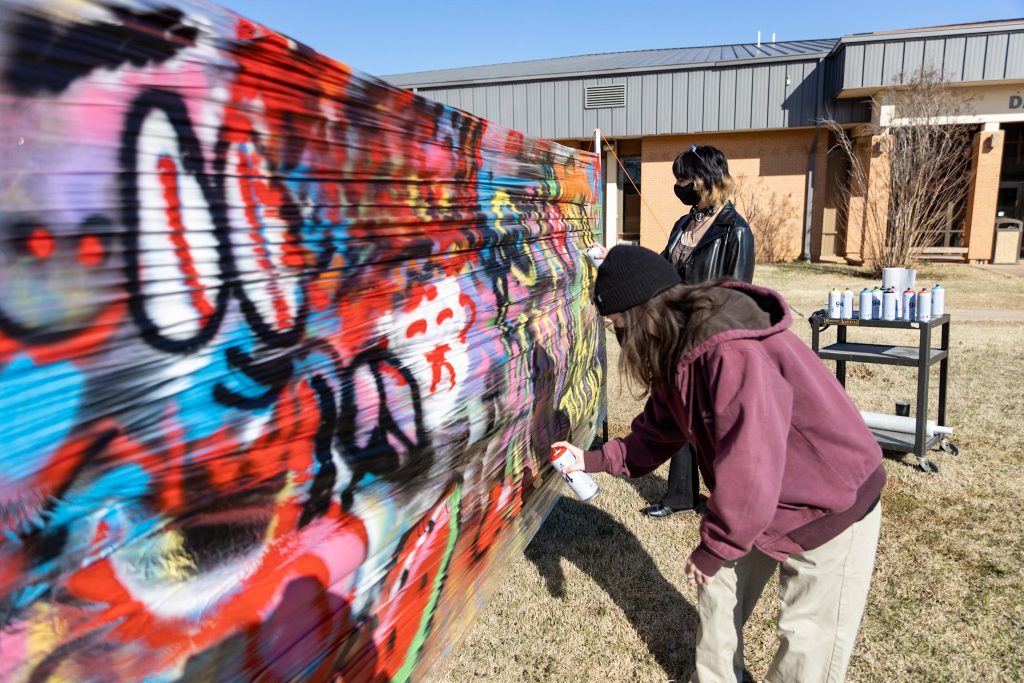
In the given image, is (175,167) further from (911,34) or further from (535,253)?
(911,34)

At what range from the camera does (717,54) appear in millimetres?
21406

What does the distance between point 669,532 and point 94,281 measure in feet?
10.3

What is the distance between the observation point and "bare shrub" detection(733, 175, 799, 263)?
60.5 ft

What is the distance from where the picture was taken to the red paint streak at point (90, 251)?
990 mm

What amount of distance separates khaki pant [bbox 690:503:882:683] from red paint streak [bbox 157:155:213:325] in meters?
1.65

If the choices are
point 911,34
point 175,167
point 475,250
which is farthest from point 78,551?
point 911,34

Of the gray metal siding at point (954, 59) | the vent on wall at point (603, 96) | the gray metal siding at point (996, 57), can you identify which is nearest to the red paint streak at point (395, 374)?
the gray metal siding at point (954, 59)

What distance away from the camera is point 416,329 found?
1831 millimetres

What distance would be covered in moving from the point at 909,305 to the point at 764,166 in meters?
15.3

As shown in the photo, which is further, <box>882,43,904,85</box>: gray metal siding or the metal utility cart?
<box>882,43,904,85</box>: gray metal siding

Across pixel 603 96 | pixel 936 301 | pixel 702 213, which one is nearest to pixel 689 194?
pixel 702 213

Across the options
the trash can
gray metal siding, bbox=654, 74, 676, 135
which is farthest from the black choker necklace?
the trash can

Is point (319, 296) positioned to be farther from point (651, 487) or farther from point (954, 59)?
point (954, 59)

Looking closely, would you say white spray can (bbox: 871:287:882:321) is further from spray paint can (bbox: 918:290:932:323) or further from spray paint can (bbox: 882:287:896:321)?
spray paint can (bbox: 918:290:932:323)
